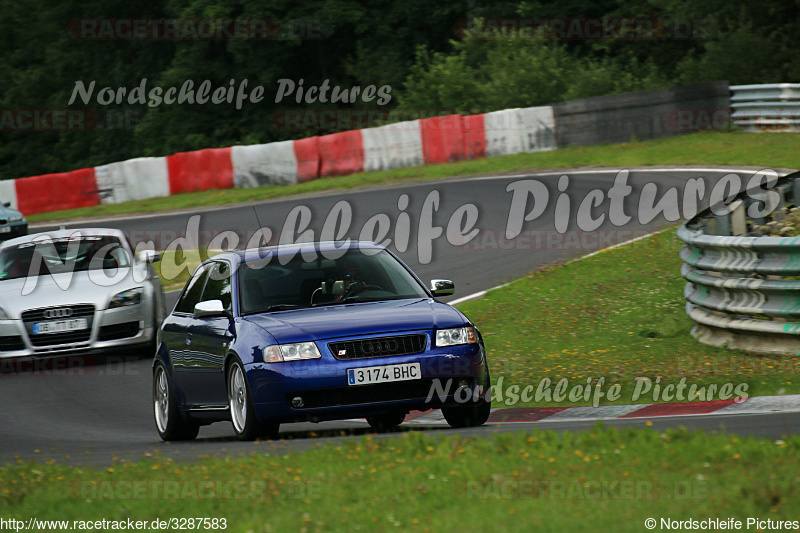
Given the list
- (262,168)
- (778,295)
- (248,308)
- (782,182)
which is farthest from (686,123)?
(248,308)

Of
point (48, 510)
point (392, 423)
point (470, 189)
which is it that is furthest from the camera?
point (470, 189)

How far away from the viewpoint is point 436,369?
8.47 metres

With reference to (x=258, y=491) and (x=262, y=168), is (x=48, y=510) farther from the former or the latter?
(x=262, y=168)

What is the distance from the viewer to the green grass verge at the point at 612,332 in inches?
411

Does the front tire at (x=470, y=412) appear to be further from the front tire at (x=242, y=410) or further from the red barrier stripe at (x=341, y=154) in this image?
the red barrier stripe at (x=341, y=154)

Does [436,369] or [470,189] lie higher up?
[436,369]

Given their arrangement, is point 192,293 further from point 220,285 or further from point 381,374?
point 381,374

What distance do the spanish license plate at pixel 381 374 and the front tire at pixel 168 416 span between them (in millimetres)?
2077

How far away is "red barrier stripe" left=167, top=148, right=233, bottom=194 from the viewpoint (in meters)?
31.4

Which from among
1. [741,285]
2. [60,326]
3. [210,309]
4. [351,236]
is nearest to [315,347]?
[210,309]

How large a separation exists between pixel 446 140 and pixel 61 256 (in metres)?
15.9

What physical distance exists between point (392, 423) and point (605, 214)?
1122 cm

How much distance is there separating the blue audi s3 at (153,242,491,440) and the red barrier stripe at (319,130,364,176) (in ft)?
66.5

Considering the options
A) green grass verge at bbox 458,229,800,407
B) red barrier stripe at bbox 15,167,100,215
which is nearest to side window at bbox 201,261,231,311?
green grass verge at bbox 458,229,800,407
